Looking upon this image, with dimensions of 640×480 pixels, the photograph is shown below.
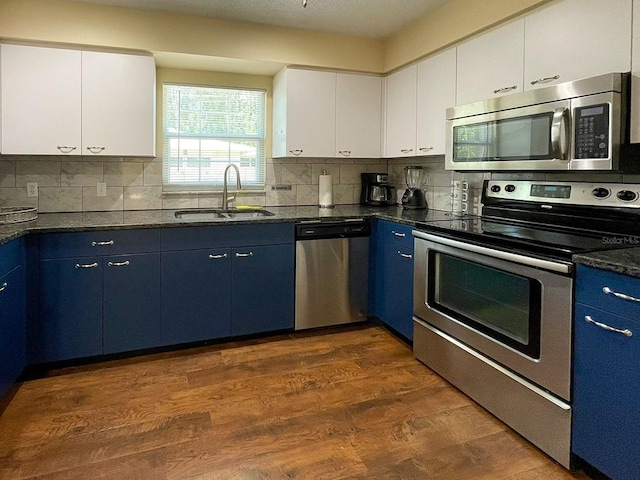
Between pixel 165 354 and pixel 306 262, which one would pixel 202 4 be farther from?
pixel 165 354

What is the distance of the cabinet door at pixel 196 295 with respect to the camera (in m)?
2.94

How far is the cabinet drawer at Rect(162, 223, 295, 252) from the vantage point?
291 cm

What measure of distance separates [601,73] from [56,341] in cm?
317

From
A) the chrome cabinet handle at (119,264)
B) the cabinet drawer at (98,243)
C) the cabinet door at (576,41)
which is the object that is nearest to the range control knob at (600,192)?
the cabinet door at (576,41)

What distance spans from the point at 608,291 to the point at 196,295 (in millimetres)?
2309

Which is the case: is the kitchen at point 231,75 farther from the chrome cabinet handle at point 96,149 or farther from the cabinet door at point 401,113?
the chrome cabinet handle at point 96,149

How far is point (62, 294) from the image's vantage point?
8.81ft

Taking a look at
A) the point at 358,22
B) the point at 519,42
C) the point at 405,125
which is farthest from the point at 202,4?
the point at 519,42

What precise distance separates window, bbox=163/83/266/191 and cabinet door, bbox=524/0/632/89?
2201 millimetres

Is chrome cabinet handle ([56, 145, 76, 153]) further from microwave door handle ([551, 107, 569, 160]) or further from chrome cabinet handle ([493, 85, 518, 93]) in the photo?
microwave door handle ([551, 107, 569, 160])

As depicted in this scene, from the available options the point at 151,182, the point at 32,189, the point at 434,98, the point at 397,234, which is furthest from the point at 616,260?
the point at 32,189

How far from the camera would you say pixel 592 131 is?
1984 millimetres

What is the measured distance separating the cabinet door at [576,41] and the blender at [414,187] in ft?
4.48

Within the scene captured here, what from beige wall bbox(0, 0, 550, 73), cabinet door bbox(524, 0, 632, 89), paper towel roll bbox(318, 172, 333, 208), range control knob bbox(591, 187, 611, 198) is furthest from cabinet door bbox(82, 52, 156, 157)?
range control knob bbox(591, 187, 611, 198)
